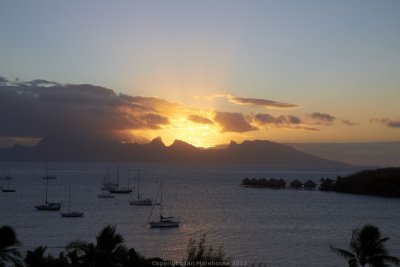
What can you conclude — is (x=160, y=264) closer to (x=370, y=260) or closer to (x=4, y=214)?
(x=370, y=260)

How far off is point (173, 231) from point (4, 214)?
3384 cm

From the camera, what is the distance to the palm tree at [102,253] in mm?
20797

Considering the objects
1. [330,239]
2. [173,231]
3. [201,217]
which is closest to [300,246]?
[330,239]

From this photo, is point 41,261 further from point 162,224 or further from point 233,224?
point 233,224

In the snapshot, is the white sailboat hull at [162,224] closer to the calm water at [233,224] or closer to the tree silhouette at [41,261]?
the calm water at [233,224]

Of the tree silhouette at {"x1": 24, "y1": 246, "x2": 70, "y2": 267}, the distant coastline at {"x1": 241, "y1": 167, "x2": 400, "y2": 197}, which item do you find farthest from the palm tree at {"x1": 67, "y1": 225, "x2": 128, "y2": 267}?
the distant coastline at {"x1": 241, "y1": 167, "x2": 400, "y2": 197}

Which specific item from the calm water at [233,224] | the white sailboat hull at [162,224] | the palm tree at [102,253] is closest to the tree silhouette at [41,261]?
the palm tree at [102,253]

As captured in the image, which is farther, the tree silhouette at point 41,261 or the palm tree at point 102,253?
the tree silhouette at point 41,261

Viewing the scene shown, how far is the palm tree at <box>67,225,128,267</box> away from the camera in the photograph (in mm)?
20797

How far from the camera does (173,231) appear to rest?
2576 inches

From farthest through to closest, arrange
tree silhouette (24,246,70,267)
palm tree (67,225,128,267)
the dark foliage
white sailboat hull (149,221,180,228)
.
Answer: the dark foliage
white sailboat hull (149,221,180,228)
tree silhouette (24,246,70,267)
palm tree (67,225,128,267)

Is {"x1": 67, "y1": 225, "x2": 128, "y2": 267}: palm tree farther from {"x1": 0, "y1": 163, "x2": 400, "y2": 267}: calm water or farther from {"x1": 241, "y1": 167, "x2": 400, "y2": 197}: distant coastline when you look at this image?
{"x1": 241, "y1": 167, "x2": 400, "y2": 197}: distant coastline

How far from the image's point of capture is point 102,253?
69.0ft

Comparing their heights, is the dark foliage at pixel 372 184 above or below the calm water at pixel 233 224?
above
